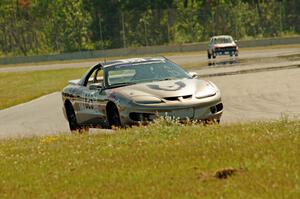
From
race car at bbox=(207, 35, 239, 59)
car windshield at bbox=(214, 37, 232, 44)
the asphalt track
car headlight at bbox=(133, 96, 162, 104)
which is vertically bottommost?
race car at bbox=(207, 35, 239, 59)

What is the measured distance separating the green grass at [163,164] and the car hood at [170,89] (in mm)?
1638

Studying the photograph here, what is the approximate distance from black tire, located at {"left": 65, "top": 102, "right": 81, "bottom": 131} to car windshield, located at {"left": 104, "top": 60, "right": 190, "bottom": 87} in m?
1.33

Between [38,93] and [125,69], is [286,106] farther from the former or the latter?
[38,93]

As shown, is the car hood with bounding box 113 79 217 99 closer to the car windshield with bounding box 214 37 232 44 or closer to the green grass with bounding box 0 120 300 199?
the green grass with bounding box 0 120 300 199

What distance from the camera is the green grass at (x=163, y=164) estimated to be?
6359 millimetres

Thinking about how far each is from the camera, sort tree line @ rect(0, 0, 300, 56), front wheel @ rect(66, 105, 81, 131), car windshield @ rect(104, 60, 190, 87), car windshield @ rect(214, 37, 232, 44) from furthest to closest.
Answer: tree line @ rect(0, 0, 300, 56)
car windshield @ rect(214, 37, 232, 44)
front wheel @ rect(66, 105, 81, 131)
car windshield @ rect(104, 60, 190, 87)

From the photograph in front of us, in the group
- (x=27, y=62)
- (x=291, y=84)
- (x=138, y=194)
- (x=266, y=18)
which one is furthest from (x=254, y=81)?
(x=27, y=62)

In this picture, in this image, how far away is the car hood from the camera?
40.9 feet

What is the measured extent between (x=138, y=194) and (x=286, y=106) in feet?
35.9

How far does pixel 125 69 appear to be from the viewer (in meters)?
14.1

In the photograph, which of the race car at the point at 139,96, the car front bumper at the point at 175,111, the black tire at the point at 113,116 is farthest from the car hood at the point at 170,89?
the black tire at the point at 113,116

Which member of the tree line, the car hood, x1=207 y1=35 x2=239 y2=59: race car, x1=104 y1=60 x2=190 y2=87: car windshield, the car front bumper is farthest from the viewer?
the tree line

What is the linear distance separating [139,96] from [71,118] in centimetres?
312

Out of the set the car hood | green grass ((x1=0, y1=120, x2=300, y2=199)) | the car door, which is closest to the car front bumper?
the car hood
